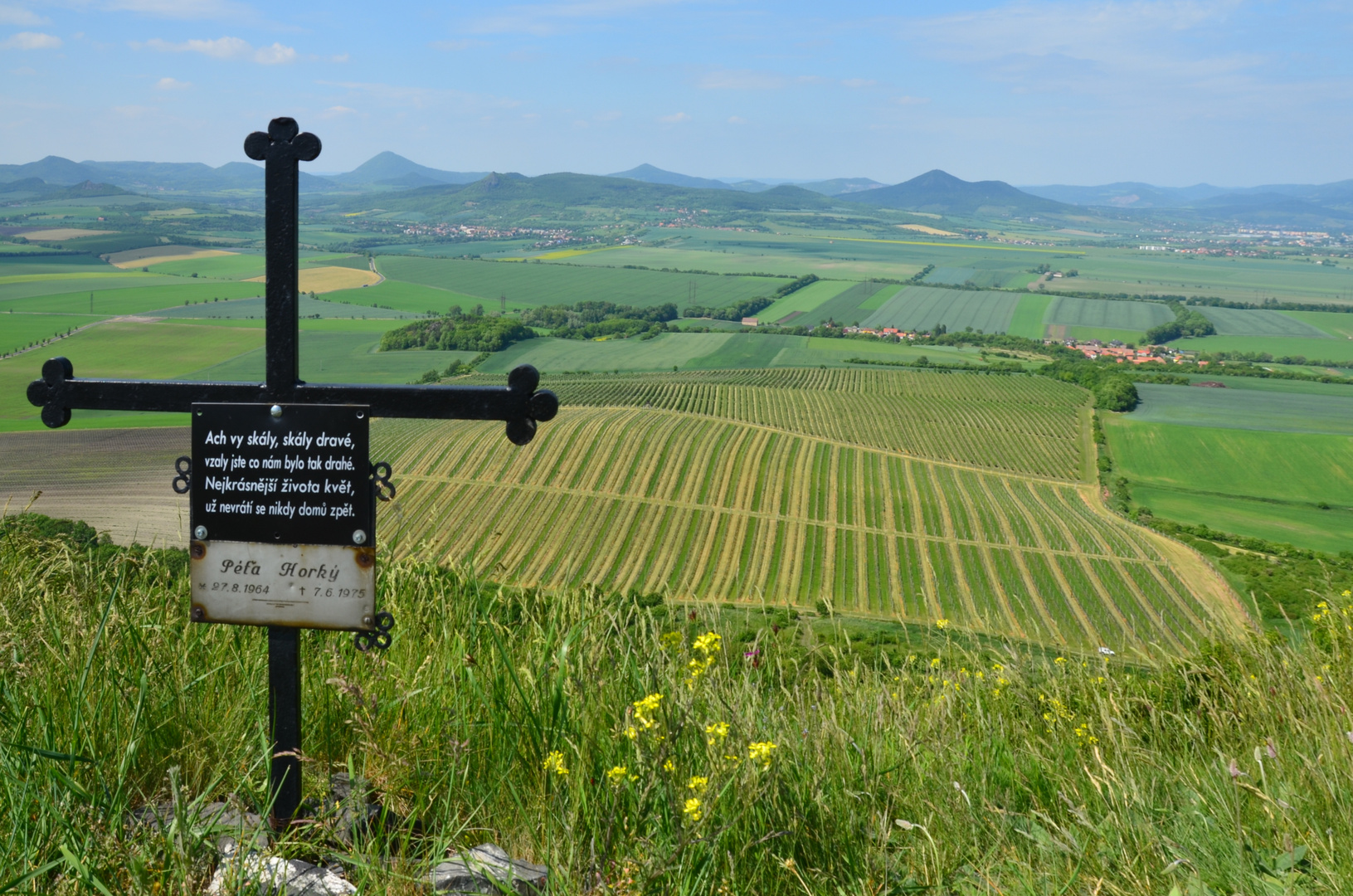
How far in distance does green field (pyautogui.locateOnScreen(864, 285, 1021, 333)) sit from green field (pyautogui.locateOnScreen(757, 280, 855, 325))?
10515mm

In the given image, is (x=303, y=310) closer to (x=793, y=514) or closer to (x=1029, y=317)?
(x=793, y=514)

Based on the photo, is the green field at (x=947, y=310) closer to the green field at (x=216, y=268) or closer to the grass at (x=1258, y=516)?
the grass at (x=1258, y=516)

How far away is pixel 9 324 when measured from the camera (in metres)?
82.5

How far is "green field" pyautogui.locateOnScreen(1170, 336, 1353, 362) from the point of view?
4291 inches

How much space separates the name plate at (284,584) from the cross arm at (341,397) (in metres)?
0.55

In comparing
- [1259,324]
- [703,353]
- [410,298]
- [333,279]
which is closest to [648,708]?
[703,353]

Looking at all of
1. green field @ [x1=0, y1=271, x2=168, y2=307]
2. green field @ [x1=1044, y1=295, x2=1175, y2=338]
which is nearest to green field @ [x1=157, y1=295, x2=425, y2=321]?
green field @ [x1=0, y1=271, x2=168, y2=307]

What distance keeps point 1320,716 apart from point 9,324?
103975 mm

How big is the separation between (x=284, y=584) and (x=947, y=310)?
471 feet

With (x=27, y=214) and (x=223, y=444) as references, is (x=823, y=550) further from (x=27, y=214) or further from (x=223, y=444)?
(x=27, y=214)

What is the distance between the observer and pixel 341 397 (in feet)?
10.6

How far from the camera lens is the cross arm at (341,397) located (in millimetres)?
3193

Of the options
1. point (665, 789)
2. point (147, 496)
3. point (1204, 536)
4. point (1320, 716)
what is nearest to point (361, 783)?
point (665, 789)

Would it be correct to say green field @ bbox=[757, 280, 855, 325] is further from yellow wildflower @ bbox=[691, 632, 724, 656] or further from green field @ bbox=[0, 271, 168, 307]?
yellow wildflower @ bbox=[691, 632, 724, 656]
